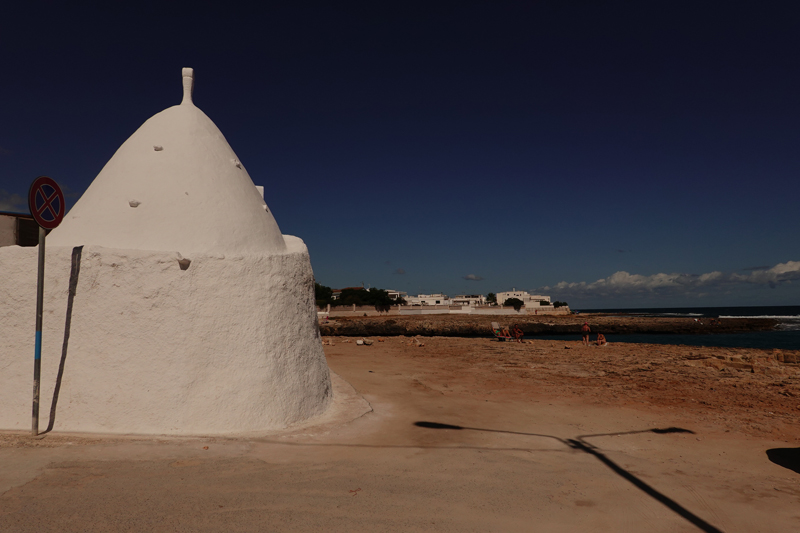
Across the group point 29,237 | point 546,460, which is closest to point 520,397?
point 546,460

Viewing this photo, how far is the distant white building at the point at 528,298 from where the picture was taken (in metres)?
109

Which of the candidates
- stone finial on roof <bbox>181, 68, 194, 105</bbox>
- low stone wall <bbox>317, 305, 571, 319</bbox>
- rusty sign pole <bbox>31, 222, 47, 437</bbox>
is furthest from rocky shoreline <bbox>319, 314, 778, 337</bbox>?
rusty sign pole <bbox>31, 222, 47, 437</bbox>

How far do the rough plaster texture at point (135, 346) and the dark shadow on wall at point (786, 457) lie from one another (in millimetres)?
7409

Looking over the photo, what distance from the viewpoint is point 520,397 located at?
10.1 m

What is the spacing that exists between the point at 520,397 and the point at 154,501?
26.6ft

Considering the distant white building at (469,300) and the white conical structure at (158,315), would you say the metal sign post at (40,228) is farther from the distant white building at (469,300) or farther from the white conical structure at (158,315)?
the distant white building at (469,300)

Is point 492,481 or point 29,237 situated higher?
point 29,237

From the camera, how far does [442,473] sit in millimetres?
5086

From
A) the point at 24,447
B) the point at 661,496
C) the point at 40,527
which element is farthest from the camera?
the point at 24,447

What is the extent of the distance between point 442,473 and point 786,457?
5.33 meters

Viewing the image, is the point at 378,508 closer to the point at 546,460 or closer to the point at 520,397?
the point at 546,460

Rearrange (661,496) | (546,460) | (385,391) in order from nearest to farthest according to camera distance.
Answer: (661,496) → (546,460) → (385,391)

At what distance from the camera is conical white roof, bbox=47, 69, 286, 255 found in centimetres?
648

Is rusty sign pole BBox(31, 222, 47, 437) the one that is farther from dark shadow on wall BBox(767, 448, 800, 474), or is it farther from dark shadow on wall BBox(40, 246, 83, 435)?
dark shadow on wall BBox(767, 448, 800, 474)
